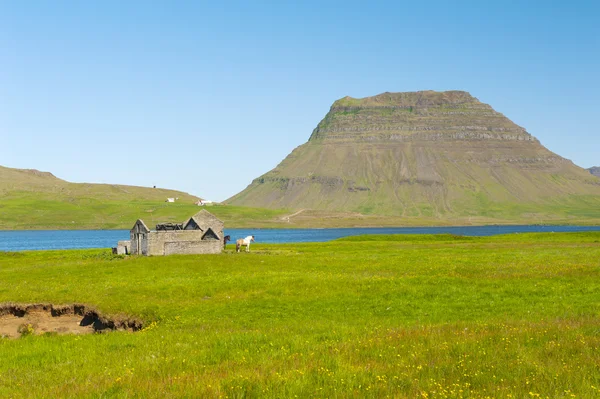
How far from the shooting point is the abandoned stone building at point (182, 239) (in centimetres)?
7344

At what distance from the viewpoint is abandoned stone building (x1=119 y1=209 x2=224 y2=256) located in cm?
7344

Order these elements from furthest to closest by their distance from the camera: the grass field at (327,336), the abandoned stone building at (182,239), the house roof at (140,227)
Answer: the house roof at (140,227), the abandoned stone building at (182,239), the grass field at (327,336)

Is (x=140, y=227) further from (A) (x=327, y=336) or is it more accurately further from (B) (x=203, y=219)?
(A) (x=327, y=336)

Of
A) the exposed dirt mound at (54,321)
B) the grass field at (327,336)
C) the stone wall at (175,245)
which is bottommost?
the exposed dirt mound at (54,321)

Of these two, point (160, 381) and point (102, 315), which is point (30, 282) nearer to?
point (102, 315)

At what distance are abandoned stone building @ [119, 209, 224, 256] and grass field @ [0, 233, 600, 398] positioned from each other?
25.4m

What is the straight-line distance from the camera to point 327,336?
21.8m

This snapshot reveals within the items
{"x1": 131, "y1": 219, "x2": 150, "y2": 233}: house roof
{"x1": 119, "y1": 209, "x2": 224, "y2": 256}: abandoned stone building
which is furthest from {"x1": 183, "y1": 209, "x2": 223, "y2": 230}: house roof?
{"x1": 131, "y1": 219, "x2": 150, "y2": 233}: house roof

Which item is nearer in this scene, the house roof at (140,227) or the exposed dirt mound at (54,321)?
the exposed dirt mound at (54,321)

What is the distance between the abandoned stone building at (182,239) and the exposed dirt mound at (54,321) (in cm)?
3819

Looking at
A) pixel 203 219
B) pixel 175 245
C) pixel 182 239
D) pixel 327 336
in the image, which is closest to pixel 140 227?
pixel 182 239

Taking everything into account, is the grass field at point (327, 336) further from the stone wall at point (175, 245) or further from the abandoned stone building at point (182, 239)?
the abandoned stone building at point (182, 239)

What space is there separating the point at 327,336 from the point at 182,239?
60.4 metres

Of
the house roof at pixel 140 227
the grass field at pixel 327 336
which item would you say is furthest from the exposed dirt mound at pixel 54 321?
the house roof at pixel 140 227
